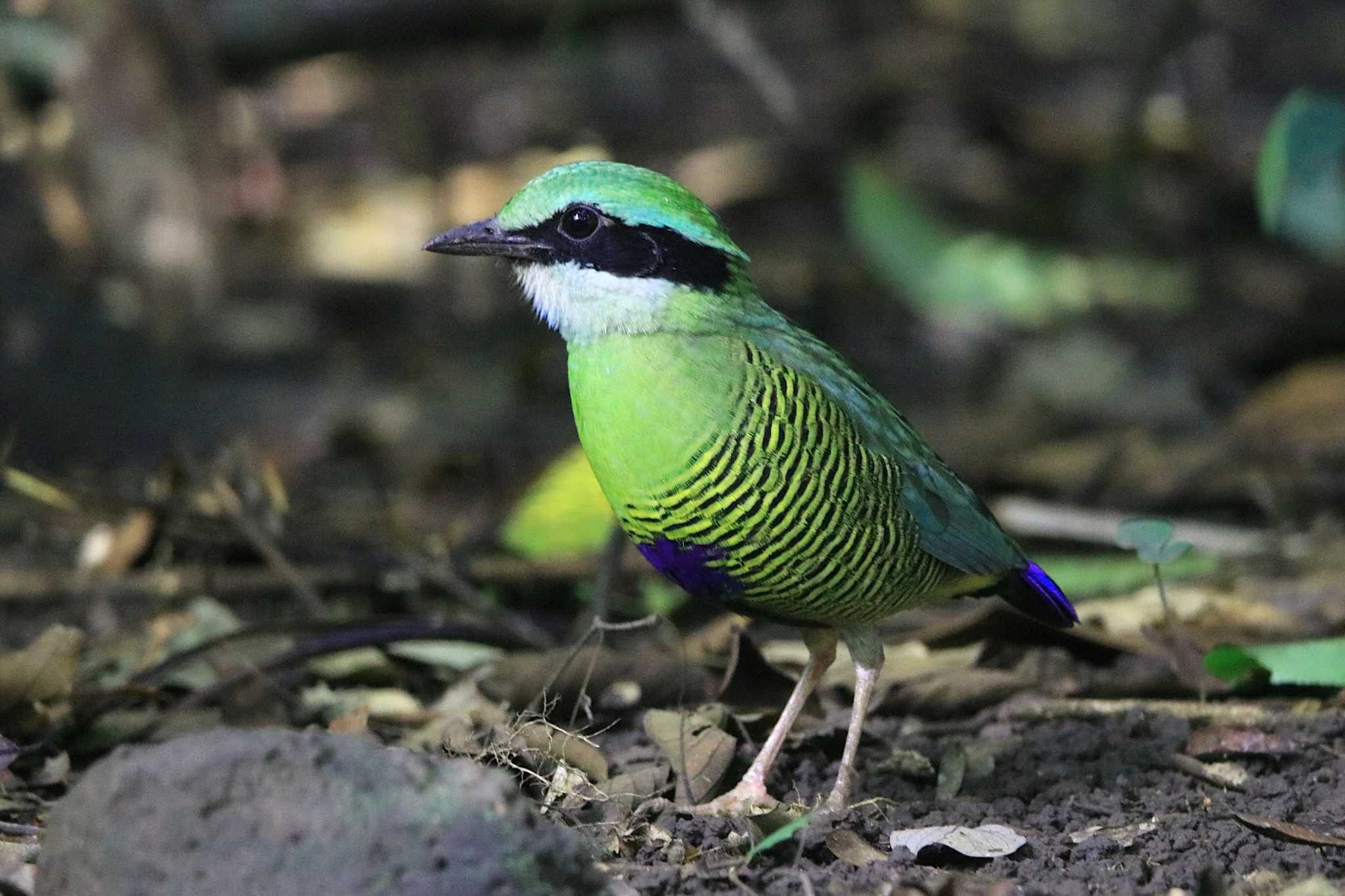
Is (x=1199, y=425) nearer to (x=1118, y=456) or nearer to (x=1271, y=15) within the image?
(x=1118, y=456)

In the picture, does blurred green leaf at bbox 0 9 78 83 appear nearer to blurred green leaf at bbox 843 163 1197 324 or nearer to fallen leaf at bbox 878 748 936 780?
blurred green leaf at bbox 843 163 1197 324

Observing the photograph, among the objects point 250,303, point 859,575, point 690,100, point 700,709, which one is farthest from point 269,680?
point 690,100

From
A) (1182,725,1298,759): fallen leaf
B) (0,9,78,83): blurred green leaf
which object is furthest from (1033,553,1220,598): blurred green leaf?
(0,9,78,83): blurred green leaf

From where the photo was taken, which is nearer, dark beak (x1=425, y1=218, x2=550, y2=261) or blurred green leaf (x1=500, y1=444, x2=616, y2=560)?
dark beak (x1=425, y1=218, x2=550, y2=261)

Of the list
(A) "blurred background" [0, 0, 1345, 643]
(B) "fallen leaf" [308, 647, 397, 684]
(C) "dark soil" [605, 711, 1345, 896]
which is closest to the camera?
(C) "dark soil" [605, 711, 1345, 896]

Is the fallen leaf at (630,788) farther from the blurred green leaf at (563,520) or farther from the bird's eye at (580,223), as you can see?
the blurred green leaf at (563,520)

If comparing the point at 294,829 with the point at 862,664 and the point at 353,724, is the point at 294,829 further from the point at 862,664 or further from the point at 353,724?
the point at 862,664
